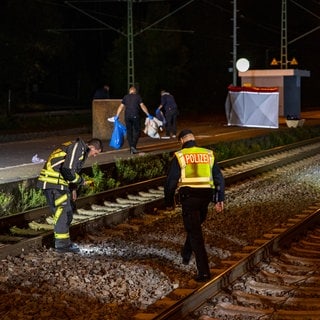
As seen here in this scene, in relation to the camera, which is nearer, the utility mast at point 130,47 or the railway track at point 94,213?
the railway track at point 94,213

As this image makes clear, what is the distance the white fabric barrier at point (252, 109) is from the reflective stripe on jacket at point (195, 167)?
→ 2303 cm

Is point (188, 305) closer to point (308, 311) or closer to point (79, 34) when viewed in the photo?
point (308, 311)

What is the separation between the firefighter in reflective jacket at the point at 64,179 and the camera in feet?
30.3

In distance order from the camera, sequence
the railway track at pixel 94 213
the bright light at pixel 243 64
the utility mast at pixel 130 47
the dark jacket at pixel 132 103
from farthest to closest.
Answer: the bright light at pixel 243 64 → the utility mast at pixel 130 47 → the dark jacket at pixel 132 103 → the railway track at pixel 94 213

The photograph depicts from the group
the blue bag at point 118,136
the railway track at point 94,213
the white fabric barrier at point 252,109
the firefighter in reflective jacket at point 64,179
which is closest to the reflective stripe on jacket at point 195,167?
the firefighter in reflective jacket at point 64,179

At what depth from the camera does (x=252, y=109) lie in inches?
1265

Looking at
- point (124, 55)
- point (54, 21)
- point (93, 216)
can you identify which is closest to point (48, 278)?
point (93, 216)

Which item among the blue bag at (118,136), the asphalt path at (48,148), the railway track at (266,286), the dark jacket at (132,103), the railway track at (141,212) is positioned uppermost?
the dark jacket at (132,103)

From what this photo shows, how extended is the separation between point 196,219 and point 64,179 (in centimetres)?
213

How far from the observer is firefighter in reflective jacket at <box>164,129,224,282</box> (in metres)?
7.86

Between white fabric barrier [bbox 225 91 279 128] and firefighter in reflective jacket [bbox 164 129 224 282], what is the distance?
75.1 feet

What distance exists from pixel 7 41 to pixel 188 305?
3293cm

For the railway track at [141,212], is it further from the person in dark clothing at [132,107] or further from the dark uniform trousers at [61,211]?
the person in dark clothing at [132,107]

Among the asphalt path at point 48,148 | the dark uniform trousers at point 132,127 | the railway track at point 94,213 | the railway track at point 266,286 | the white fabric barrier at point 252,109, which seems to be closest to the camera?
the railway track at point 266,286
